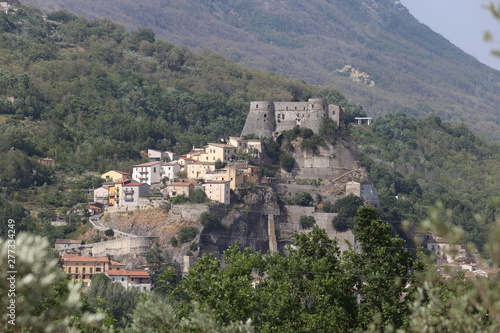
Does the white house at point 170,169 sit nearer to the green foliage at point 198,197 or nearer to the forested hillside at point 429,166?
the green foliage at point 198,197

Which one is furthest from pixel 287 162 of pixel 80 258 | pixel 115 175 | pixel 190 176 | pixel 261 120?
pixel 80 258

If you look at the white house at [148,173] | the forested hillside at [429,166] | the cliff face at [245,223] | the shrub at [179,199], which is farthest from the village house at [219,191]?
the forested hillside at [429,166]

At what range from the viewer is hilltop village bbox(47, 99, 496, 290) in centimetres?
6519

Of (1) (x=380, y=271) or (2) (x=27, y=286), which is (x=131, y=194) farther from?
(2) (x=27, y=286)

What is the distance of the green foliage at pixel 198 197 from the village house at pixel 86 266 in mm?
Answer: 7688

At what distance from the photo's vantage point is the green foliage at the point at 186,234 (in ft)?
214

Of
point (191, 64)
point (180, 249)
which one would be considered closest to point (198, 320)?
point (180, 249)

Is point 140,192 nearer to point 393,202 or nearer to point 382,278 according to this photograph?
point 393,202

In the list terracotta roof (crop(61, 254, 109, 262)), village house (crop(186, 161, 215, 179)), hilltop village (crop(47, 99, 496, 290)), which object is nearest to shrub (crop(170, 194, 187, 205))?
hilltop village (crop(47, 99, 496, 290))

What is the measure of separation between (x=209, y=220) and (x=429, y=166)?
57093 millimetres

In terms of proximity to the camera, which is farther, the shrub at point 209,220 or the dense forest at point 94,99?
the dense forest at point 94,99

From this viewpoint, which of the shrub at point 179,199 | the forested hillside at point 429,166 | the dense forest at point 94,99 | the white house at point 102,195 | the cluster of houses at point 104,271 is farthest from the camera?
the forested hillside at point 429,166

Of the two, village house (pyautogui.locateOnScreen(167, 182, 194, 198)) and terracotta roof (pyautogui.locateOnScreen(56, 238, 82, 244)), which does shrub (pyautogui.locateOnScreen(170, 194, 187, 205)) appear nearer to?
village house (pyautogui.locateOnScreen(167, 182, 194, 198))

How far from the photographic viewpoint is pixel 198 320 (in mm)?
21672
